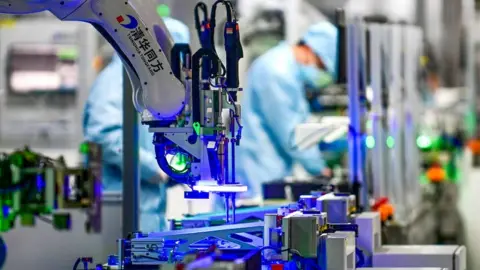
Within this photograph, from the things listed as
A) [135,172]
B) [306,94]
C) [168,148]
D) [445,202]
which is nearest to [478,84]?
[445,202]

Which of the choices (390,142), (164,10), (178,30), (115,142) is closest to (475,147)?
(390,142)

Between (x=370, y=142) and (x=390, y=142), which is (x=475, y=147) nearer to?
(x=390, y=142)

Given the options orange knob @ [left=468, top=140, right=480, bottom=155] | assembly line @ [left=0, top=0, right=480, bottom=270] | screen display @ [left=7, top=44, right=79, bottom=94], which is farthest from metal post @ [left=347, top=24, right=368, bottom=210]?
orange knob @ [left=468, top=140, right=480, bottom=155]

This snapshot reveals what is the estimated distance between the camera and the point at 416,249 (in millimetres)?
5977

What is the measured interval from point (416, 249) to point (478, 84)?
1727 cm

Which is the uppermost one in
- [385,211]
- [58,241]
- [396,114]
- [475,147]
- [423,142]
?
[475,147]

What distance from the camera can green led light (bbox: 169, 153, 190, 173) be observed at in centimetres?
509

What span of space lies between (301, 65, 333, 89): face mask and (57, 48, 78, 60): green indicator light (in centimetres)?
212

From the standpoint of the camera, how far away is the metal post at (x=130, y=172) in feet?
22.7

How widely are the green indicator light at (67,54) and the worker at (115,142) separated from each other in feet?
8.78

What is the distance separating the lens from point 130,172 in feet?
22.8

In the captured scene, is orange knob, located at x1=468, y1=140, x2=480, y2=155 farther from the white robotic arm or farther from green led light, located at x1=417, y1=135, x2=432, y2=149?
the white robotic arm

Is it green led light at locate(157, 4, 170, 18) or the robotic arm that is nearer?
the robotic arm

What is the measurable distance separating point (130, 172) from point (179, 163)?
184 cm
